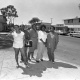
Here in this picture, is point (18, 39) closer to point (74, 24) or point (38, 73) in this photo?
point (38, 73)

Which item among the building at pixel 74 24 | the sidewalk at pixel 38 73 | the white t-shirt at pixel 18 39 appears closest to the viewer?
the sidewalk at pixel 38 73

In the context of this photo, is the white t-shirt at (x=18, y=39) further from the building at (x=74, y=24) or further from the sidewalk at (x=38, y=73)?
the building at (x=74, y=24)

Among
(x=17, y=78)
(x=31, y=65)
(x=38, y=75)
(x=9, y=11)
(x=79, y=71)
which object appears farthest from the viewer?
(x=9, y=11)

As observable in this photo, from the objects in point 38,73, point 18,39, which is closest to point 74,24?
point 18,39

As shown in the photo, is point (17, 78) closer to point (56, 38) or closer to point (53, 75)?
point (53, 75)

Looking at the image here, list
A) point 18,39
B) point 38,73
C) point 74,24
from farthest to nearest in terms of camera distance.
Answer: point 74,24, point 18,39, point 38,73

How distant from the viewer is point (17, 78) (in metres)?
4.41

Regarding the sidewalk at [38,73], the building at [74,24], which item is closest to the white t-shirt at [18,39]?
the sidewalk at [38,73]

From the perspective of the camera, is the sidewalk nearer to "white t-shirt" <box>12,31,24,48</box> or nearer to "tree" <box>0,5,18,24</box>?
"white t-shirt" <box>12,31,24,48</box>

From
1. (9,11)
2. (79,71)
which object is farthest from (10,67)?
(9,11)

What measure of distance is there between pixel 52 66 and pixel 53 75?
106cm

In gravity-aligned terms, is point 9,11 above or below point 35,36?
above

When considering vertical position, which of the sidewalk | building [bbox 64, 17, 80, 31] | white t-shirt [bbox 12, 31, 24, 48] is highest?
building [bbox 64, 17, 80, 31]

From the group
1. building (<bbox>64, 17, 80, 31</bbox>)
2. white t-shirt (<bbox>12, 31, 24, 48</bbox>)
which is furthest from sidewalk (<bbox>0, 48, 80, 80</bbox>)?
building (<bbox>64, 17, 80, 31</bbox>)
